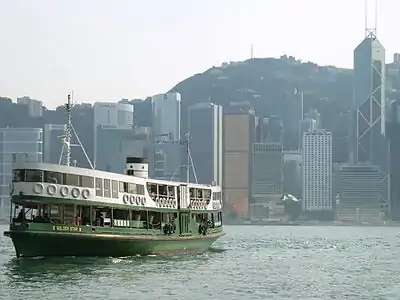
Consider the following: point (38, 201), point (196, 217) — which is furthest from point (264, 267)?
point (38, 201)

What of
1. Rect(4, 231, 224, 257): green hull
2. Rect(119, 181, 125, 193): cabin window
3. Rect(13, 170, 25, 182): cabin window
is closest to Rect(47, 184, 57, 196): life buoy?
Rect(13, 170, 25, 182): cabin window

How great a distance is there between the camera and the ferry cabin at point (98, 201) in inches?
1693

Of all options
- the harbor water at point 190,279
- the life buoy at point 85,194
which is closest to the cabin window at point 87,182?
the life buoy at point 85,194

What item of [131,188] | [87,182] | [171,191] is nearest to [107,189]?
[87,182]

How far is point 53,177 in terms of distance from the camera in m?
43.2

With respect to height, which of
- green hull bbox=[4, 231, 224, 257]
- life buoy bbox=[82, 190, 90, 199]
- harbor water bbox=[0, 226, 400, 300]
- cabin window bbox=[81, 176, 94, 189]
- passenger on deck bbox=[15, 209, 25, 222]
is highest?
cabin window bbox=[81, 176, 94, 189]

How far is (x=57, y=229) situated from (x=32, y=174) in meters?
2.91

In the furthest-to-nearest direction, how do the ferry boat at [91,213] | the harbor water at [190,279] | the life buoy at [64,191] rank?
1. the life buoy at [64,191]
2. the ferry boat at [91,213]
3. the harbor water at [190,279]

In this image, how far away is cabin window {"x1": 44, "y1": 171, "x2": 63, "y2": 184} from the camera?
43.0 meters

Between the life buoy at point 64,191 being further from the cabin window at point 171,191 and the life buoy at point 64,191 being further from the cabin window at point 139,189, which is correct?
the cabin window at point 171,191

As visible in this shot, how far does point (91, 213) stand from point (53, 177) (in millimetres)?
3154

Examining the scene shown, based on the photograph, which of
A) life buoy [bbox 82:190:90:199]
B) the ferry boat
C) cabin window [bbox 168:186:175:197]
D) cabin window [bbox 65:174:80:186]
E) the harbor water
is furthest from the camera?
cabin window [bbox 168:186:175:197]

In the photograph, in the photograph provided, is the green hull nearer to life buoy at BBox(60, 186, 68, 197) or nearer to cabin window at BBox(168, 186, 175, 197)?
life buoy at BBox(60, 186, 68, 197)

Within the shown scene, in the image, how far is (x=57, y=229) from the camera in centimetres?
4309
